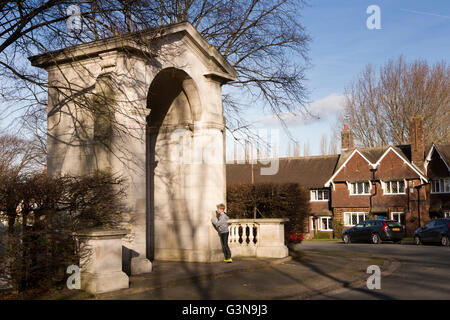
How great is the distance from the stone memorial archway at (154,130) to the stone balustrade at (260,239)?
3.97ft

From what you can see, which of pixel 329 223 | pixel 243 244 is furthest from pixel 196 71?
pixel 329 223

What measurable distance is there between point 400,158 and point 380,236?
1286 centimetres

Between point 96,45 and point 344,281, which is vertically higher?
point 96,45

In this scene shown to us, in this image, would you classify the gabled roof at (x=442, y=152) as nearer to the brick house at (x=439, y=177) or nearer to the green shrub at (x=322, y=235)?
the brick house at (x=439, y=177)

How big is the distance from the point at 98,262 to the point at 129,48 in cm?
509

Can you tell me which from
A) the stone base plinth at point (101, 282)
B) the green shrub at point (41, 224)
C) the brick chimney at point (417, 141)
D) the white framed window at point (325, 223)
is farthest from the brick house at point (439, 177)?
the green shrub at point (41, 224)

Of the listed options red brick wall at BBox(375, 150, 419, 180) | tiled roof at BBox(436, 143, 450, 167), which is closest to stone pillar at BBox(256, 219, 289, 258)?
red brick wall at BBox(375, 150, 419, 180)

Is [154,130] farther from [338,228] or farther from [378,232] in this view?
[338,228]

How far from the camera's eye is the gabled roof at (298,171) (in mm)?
47625

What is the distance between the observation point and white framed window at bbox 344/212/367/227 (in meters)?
43.0

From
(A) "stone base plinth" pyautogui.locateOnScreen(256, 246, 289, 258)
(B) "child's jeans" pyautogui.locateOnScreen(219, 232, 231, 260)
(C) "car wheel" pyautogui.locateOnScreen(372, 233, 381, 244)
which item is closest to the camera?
(B) "child's jeans" pyautogui.locateOnScreen(219, 232, 231, 260)

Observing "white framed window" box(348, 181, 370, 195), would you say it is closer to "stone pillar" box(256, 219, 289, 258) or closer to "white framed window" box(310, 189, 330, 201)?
"white framed window" box(310, 189, 330, 201)
